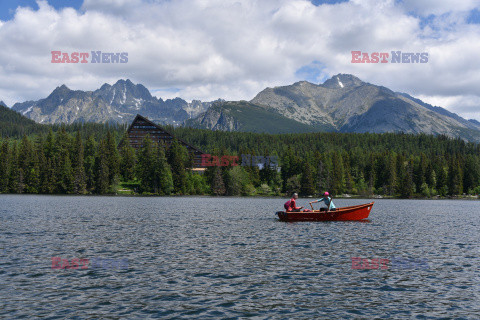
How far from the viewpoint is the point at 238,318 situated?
16.2 meters

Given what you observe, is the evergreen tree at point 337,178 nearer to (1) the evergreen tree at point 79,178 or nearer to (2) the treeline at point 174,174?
(2) the treeline at point 174,174

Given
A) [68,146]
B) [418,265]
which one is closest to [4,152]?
[68,146]

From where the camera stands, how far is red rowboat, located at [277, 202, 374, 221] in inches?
2156

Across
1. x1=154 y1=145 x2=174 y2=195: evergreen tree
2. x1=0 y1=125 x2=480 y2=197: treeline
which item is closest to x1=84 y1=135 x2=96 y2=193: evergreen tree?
x1=0 y1=125 x2=480 y2=197: treeline

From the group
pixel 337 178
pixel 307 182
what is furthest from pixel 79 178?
pixel 337 178

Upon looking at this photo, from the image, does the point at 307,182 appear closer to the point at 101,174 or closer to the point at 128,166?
the point at 128,166

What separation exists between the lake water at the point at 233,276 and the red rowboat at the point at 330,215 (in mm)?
12942

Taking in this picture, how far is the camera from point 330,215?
2213 inches

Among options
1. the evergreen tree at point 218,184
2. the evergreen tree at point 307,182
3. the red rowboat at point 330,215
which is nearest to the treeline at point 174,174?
the evergreen tree at point 307,182

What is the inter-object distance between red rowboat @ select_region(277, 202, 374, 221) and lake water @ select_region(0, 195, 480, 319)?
1294 centimetres

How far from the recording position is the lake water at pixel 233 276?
57.2ft

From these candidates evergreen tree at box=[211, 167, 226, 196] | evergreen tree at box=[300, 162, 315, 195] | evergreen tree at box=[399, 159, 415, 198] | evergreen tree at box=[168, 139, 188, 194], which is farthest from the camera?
evergreen tree at box=[399, 159, 415, 198]

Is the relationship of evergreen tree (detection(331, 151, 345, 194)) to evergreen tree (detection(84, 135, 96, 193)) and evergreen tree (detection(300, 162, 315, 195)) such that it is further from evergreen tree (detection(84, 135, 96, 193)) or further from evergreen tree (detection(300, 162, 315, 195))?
evergreen tree (detection(84, 135, 96, 193))

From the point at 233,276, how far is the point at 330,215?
3544cm
